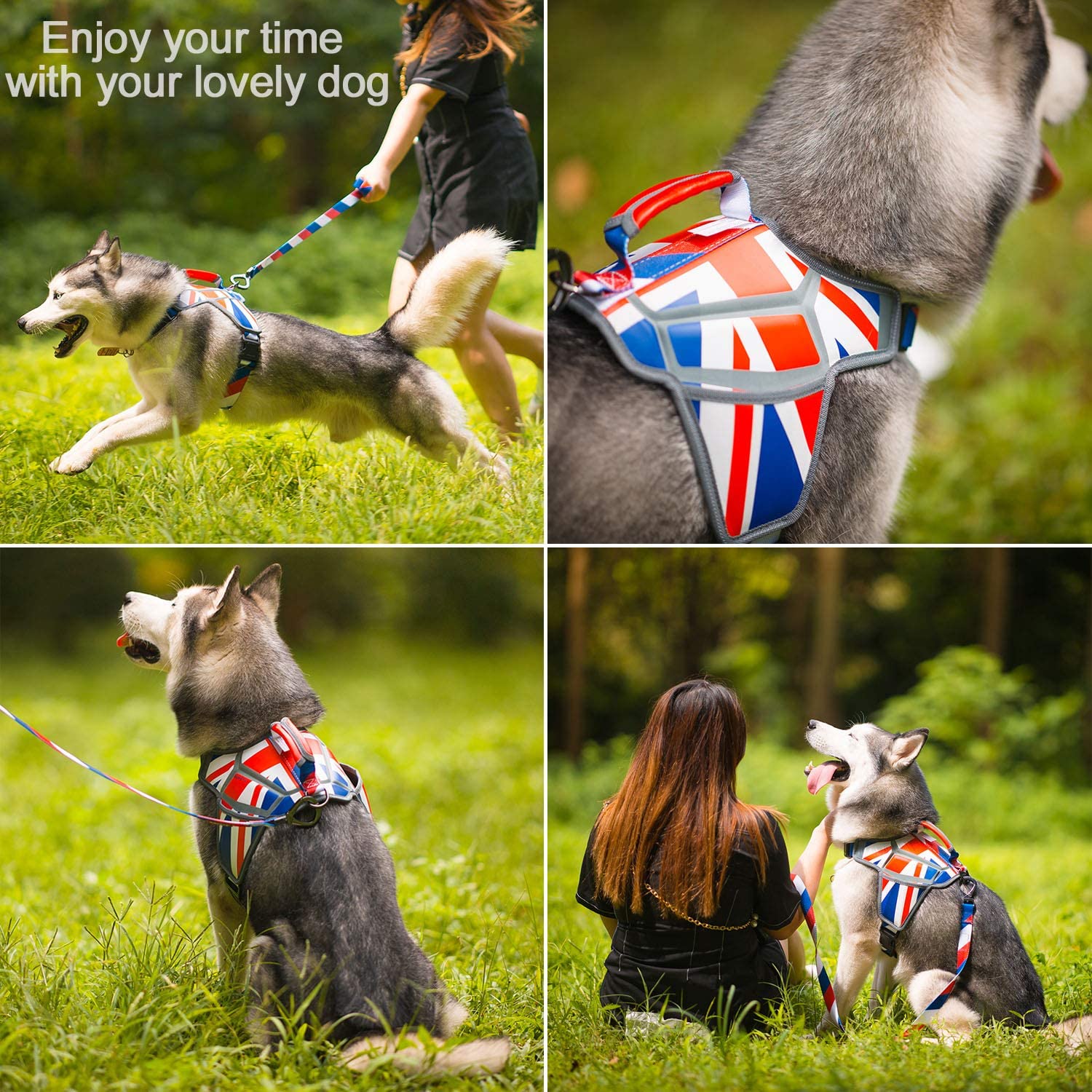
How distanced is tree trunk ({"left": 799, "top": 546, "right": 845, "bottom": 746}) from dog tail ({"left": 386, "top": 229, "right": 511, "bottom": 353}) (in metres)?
3.86

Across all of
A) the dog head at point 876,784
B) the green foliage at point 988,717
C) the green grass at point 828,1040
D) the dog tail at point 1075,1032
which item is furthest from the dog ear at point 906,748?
the green foliage at point 988,717

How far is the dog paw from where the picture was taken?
2625 millimetres

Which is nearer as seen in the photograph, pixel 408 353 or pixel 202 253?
pixel 408 353

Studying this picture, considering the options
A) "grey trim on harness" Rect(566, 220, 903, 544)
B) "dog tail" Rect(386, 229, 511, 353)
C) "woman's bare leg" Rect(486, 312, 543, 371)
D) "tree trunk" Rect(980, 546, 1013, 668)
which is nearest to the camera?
"grey trim on harness" Rect(566, 220, 903, 544)

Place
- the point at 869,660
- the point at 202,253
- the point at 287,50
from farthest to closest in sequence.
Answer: the point at 869,660, the point at 202,253, the point at 287,50

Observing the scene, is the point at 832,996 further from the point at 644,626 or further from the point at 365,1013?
the point at 644,626

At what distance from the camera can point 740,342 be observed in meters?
2.22

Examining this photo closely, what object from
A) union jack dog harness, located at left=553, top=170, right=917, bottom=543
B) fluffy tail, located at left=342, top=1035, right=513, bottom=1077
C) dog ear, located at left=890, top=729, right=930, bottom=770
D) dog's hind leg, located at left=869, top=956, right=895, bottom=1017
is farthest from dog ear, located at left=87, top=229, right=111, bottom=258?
dog's hind leg, located at left=869, top=956, right=895, bottom=1017

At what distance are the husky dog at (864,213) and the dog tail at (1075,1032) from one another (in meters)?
1.28

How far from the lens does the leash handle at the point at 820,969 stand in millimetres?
2357

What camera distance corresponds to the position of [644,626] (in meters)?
5.78

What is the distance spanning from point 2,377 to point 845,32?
2668mm

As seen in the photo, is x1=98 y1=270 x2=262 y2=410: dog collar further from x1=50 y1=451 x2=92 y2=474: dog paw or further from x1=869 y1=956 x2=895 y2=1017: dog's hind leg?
x1=869 y1=956 x2=895 y2=1017: dog's hind leg

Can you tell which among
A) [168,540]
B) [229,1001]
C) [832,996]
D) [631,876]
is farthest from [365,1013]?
[168,540]
